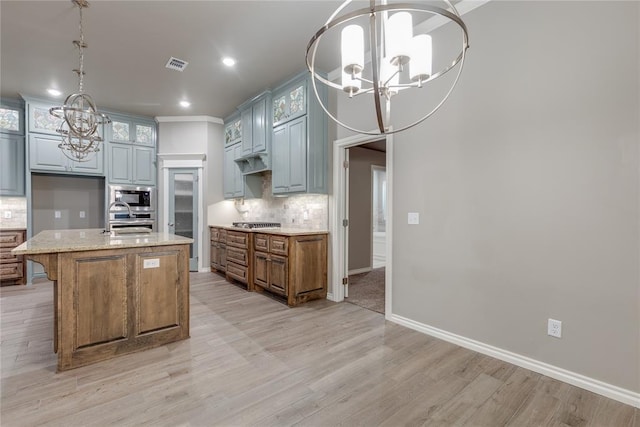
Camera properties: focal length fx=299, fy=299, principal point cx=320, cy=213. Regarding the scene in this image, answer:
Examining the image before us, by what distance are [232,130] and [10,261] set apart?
13.0 feet

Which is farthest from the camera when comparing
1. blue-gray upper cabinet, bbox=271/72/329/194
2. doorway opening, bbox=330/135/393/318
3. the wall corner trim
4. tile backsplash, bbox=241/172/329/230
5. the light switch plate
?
the wall corner trim

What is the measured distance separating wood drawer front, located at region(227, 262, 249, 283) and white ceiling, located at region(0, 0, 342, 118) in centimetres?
→ 269

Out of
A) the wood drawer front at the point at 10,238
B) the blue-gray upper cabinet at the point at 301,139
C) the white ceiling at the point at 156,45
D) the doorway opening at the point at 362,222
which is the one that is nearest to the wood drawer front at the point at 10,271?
the wood drawer front at the point at 10,238

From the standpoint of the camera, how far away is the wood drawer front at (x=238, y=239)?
4.40m

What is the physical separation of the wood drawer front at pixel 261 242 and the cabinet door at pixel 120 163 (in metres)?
3.10

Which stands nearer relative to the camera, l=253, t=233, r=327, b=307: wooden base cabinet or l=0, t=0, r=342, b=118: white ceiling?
l=0, t=0, r=342, b=118: white ceiling

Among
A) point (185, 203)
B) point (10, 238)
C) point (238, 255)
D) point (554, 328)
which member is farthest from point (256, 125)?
point (554, 328)

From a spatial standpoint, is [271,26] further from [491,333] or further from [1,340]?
[1,340]

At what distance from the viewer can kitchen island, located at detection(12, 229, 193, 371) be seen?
2156 mm

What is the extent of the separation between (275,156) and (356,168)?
1855 mm

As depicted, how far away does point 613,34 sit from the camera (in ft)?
6.24

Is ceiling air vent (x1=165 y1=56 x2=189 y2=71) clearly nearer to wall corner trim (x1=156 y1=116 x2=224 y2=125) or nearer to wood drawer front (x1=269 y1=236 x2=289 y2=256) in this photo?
wall corner trim (x1=156 y1=116 x2=224 y2=125)

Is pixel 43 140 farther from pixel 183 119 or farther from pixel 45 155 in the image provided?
pixel 183 119

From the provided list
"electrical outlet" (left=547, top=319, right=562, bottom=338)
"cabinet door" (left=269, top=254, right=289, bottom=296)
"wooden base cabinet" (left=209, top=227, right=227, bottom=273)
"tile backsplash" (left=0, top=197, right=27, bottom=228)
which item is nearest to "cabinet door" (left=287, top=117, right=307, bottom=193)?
"cabinet door" (left=269, top=254, right=289, bottom=296)
